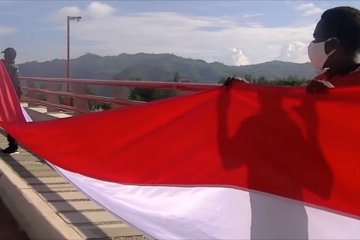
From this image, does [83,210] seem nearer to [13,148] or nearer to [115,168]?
[115,168]

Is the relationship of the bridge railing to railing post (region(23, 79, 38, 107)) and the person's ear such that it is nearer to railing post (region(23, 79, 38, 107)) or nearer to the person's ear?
railing post (region(23, 79, 38, 107))

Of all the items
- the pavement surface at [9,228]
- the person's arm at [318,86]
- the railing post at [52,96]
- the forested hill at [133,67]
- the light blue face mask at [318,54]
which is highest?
the light blue face mask at [318,54]

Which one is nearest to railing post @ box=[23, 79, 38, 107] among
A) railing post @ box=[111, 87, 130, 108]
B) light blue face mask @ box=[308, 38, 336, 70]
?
railing post @ box=[111, 87, 130, 108]

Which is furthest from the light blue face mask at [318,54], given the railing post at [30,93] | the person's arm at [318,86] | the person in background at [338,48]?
the railing post at [30,93]

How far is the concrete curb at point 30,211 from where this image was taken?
523 cm

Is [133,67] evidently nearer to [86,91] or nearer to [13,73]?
[86,91]

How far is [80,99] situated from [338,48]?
415 inches

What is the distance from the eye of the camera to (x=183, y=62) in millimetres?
77625

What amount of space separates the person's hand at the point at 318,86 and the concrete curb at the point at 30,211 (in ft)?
8.25

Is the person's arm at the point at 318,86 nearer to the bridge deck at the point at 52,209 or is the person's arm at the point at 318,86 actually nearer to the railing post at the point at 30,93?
the bridge deck at the point at 52,209

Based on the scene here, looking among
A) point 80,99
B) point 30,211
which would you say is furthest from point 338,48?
point 80,99

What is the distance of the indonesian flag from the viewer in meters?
3.33

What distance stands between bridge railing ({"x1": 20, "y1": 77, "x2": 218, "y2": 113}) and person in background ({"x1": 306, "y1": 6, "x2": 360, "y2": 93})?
6.90 feet

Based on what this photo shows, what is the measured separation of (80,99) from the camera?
13.4m
